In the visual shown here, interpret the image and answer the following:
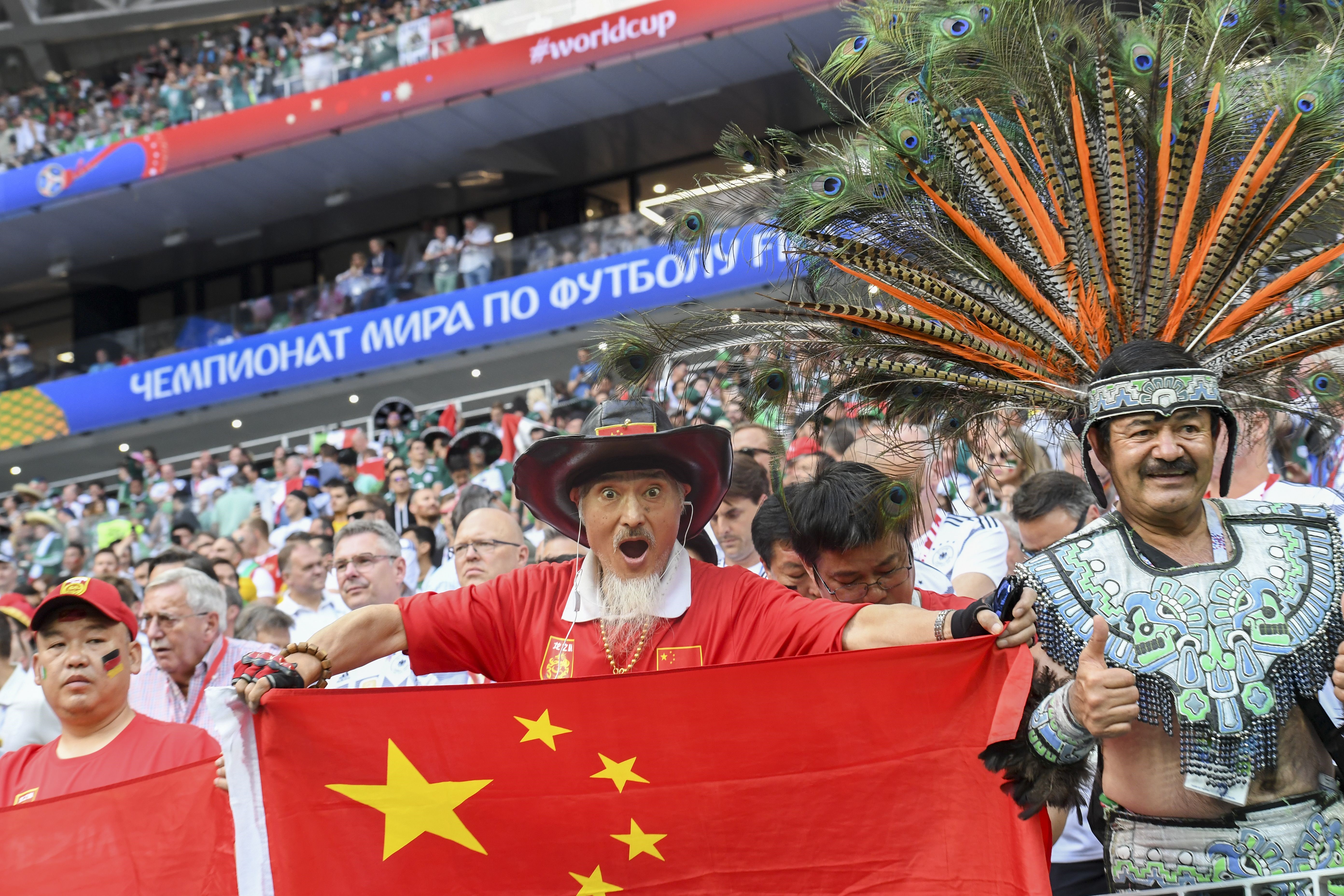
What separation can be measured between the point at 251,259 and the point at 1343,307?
23.3 meters

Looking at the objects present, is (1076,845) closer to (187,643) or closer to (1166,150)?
(1166,150)

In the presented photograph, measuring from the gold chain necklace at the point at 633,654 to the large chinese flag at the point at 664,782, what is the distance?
8.1 inches

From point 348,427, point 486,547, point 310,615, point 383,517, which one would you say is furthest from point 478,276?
point 486,547

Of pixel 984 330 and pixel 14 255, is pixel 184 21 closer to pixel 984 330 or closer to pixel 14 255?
pixel 14 255

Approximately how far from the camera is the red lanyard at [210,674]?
474cm

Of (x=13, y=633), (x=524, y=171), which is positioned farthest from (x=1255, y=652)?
(x=524, y=171)

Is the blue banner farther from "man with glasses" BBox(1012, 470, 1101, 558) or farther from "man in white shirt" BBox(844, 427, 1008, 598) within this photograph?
"man with glasses" BBox(1012, 470, 1101, 558)

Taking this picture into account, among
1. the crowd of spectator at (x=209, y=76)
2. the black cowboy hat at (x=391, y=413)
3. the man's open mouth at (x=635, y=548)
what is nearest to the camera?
the man's open mouth at (x=635, y=548)

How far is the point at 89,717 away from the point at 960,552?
2.75 metres

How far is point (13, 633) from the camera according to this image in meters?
5.83

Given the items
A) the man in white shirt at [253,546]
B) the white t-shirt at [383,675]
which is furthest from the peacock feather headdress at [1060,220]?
the man in white shirt at [253,546]

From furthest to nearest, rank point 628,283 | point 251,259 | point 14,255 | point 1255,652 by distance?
point 251,259, point 14,255, point 628,283, point 1255,652

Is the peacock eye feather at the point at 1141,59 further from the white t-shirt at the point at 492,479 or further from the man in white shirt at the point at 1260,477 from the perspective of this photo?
the white t-shirt at the point at 492,479

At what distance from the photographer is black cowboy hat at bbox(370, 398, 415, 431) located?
1384cm
